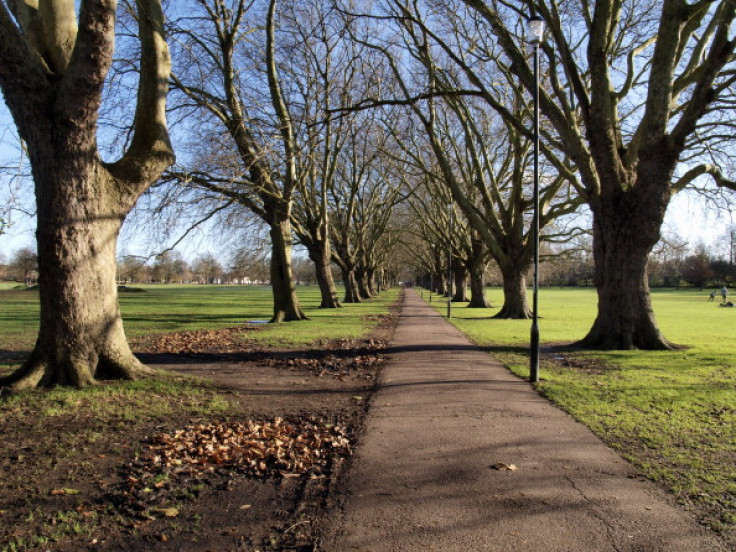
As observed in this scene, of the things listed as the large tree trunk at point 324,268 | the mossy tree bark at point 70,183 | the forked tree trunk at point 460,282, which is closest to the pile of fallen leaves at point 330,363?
the mossy tree bark at point 70,183

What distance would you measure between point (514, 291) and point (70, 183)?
66.4 ft

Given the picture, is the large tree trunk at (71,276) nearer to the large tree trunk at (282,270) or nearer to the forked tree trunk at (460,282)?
the large tree trunk at (282,270)

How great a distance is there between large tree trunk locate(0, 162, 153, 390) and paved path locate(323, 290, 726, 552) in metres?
4.20

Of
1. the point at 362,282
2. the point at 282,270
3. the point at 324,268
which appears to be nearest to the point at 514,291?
the point at 282,270

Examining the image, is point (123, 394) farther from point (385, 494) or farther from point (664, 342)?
point (664, 342)

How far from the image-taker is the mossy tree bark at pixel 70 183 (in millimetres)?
6902

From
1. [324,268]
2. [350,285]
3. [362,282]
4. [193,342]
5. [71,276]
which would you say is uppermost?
[324,268]

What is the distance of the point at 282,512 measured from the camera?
12.6 ft

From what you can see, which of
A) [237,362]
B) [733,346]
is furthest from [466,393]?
[733,346]

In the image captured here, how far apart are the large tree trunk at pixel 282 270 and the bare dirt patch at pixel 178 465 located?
12009 mm

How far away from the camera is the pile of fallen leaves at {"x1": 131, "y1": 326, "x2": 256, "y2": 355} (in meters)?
13.0

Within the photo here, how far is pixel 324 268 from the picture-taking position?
29750 millimetres

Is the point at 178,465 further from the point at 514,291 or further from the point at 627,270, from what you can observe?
the point at 514,291

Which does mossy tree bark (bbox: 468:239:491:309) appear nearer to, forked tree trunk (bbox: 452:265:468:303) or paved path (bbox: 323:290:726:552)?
forked tree trunk (bbox: 452:265:468:303)
